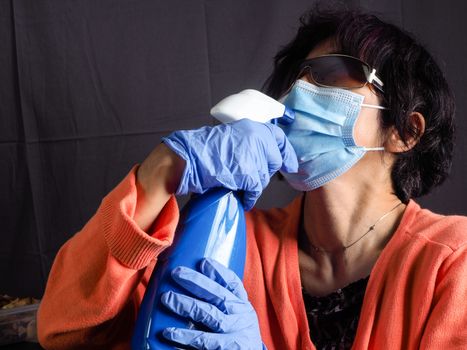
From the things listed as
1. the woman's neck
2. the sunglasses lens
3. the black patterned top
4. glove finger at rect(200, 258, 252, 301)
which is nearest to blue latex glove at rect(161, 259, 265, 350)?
glove finger at rect(200, 258, 252, 301)

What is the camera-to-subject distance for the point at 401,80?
1.09 meters

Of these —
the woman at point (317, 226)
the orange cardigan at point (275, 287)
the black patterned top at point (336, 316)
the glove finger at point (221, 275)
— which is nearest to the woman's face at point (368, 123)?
the woman at point (317, 226)

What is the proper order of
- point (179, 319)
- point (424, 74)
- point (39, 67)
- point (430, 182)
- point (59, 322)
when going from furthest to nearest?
point (39, 67)
point (430, 182)
point (424, 74)
point (59, 322)
point (179, 319)

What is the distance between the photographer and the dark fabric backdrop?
1.56 meters

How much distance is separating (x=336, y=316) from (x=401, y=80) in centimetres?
50

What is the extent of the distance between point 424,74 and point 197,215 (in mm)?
617

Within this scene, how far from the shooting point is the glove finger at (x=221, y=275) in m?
0.79

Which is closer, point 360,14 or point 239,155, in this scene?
point 239,155

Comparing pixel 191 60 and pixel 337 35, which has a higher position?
pixel 337 35

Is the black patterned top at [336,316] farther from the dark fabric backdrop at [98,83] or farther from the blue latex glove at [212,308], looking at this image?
the dark fabric backdrop at [98,83]

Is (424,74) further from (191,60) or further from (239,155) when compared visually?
(191,60)

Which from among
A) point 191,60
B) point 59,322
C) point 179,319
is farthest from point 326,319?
point 191,60

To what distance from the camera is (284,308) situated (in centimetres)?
102

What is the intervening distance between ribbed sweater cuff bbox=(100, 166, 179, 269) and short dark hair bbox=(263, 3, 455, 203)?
492 millimetres
